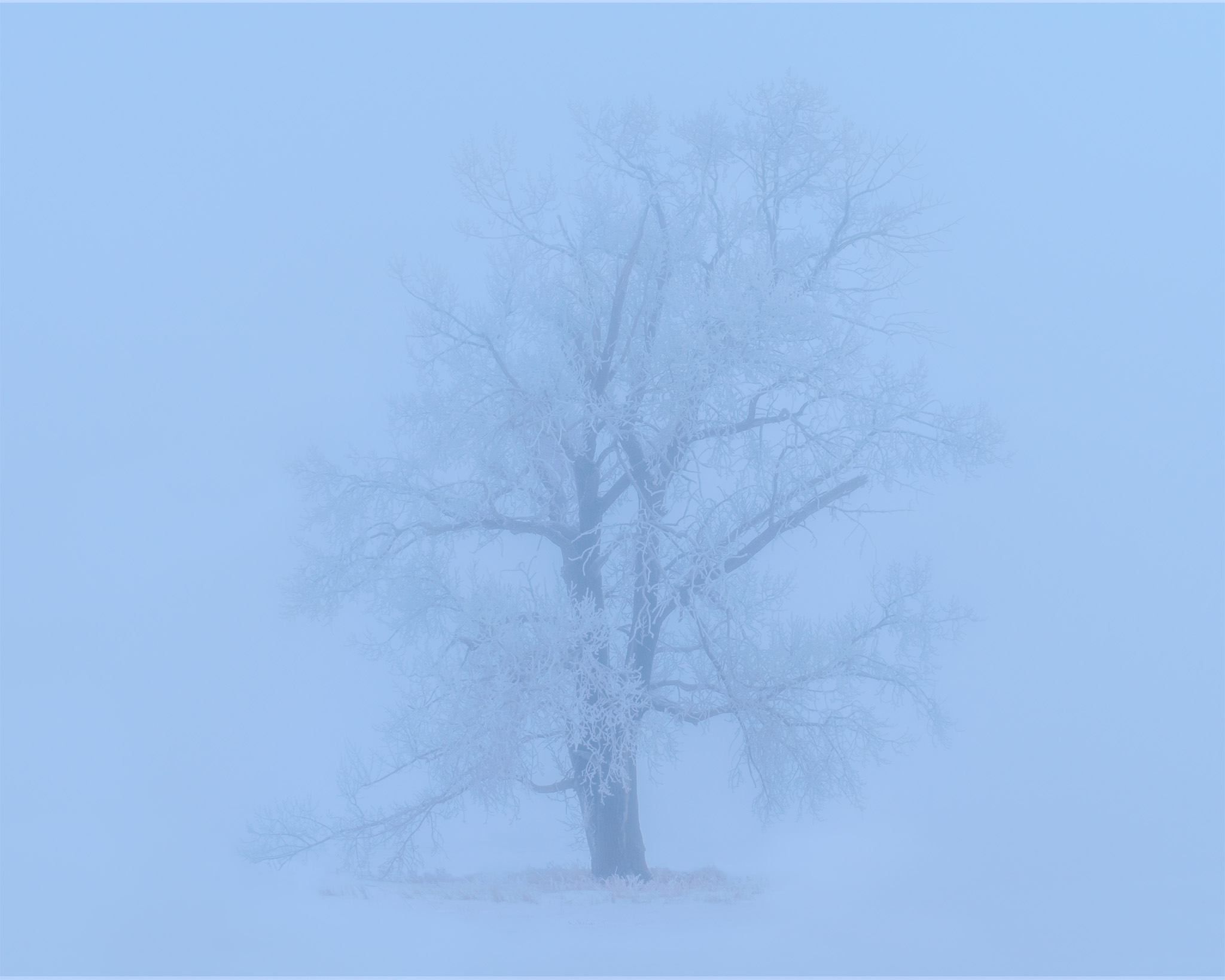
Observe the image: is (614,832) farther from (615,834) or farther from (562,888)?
(562,888)

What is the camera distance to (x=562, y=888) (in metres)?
7.50

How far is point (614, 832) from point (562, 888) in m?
0.49

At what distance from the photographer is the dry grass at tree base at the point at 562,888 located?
7.24 metres

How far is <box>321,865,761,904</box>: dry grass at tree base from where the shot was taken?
724 cm

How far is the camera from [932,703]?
793 cm

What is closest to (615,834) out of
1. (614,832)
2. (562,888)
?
(614,832)

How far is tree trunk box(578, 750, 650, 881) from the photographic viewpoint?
24.7 feet

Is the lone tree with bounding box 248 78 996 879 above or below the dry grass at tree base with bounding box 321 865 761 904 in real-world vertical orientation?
above

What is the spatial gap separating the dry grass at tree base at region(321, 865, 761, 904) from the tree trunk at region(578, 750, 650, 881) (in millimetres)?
82

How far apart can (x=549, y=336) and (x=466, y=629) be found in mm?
2056

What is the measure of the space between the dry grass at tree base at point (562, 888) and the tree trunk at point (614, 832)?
8 centimetres

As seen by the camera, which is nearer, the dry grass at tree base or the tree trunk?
the dry grass at tree base

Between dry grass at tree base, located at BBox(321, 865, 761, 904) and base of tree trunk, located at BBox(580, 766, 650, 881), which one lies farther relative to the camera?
base of tree trunk, located at BBox(580, 766, 650, 881)

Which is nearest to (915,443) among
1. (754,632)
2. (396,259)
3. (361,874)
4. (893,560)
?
(893,560)
